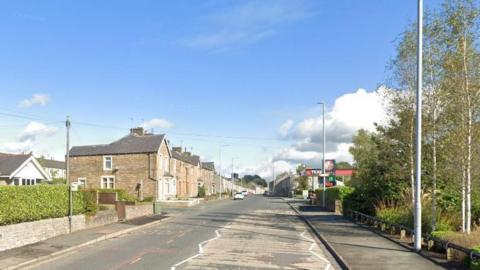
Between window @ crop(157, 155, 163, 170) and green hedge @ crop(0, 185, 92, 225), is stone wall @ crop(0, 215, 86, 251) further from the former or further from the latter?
window @ crop(157, 155, 163, 170)

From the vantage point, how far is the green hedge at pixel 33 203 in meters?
18.3

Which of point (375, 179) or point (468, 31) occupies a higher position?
point (468, 31)

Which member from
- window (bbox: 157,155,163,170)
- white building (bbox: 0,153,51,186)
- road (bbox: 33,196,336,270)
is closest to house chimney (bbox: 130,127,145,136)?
window (bbox: 157,155,163,170)

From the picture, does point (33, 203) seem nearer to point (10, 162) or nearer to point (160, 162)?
point (10, 162)

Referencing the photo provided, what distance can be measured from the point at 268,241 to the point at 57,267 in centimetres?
949

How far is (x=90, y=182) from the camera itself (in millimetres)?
63438

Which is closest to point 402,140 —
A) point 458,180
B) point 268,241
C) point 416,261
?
point 458,180

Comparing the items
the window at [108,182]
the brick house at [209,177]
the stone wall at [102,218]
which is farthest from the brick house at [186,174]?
the stone wall at [102,218]

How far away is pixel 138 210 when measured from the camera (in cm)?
3559

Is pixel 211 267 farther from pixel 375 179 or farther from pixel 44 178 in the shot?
pixel 44 178

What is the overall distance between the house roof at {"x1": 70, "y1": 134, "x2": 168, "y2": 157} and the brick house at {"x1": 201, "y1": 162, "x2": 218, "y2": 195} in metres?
37.5

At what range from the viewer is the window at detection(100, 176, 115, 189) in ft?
205

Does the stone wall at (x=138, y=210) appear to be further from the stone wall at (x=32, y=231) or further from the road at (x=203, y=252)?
the stone wall at (x=32, y=231)

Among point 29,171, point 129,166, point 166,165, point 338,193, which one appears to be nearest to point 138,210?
point 29,171
